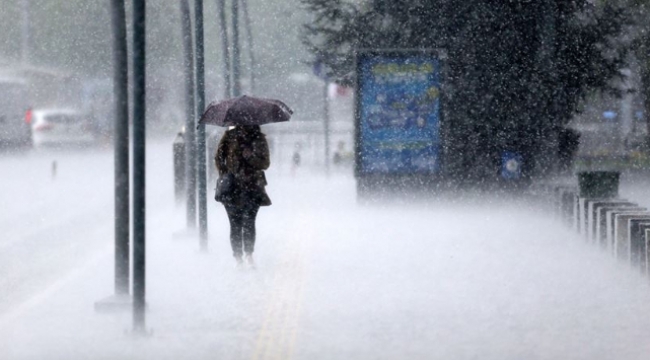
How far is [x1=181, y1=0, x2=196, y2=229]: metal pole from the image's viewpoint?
17.4 meters

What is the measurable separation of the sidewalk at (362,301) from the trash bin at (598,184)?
698 millimetres

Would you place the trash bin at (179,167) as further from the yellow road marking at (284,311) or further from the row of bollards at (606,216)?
the yellow road marking at (284,311)

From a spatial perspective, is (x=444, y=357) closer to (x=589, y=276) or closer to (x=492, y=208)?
(x=589, y=276)

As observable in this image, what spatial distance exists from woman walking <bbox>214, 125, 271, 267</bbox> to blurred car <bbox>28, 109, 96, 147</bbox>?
124 feet

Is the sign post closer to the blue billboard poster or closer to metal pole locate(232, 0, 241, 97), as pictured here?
the blue billboard poster

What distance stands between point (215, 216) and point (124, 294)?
977cm

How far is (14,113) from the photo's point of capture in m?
47.5

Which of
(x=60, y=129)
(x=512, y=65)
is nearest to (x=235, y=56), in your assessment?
(x=512, y=65)

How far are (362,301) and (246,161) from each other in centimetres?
279

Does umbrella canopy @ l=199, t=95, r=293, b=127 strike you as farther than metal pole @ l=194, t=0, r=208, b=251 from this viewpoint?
No

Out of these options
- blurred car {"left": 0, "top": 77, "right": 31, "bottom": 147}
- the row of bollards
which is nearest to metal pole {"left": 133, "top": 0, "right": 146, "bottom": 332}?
the row of bollards

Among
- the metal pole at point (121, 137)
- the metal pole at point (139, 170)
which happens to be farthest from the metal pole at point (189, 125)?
the metal pole at point (139, 170)

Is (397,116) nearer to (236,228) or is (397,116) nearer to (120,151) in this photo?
(236,228)

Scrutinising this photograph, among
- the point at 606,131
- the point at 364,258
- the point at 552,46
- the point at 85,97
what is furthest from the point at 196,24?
the point at 85,97
